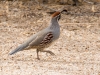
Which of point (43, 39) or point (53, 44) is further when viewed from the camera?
point (53, 44)

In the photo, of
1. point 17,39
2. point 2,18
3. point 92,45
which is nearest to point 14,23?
point 2,18

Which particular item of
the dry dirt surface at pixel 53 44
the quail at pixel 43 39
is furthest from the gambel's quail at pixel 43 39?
the dry dirt surface at pixel 53 44

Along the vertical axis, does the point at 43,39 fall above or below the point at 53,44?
above

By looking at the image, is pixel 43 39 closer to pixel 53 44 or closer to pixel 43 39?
pixel 43 39

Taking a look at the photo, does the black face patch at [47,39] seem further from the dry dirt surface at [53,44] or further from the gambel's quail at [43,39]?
the dry dirt surface at [53,44]

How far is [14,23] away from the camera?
1098cm

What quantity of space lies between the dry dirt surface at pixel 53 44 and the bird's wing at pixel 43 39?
10.8 inches

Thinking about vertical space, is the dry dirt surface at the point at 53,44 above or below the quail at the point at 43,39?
below

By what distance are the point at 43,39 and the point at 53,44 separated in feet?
3.89

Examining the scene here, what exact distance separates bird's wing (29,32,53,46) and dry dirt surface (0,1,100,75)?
0.28m

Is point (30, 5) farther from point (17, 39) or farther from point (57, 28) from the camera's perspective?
point (57, 28)

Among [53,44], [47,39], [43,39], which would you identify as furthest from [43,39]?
[53,44]

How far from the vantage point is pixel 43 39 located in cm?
787

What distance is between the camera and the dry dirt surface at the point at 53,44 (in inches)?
283
